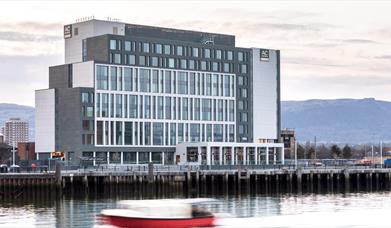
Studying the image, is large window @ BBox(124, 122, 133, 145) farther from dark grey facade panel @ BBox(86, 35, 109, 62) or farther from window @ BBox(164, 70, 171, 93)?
dark grey facade panel @ BBox(86, 35, 109, 62)

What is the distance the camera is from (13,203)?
393 ft

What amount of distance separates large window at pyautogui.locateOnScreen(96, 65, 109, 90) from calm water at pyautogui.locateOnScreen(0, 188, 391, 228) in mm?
54808

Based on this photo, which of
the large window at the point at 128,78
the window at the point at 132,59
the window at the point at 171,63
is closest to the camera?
the large window at the point at 128,78

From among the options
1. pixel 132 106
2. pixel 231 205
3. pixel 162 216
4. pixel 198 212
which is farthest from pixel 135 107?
pixel 162 216

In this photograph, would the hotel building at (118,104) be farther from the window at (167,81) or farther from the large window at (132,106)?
the large window at (132,106)

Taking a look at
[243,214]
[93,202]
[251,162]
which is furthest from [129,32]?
[243,214]

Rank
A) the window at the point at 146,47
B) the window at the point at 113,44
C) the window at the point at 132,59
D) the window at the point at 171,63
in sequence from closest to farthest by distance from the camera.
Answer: the window at the point at 113,44 → the window at the point at 132,59 → the window at the point at 146,47 → the window at the point at 171,63

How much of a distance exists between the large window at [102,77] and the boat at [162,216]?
123408mm

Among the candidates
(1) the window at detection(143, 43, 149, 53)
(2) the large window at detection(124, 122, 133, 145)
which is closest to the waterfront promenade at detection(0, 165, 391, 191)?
(2) the large window at detection(124, 122, 133, 145)

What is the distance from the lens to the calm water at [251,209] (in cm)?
5850

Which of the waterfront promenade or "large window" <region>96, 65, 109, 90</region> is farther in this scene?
"large window" <region>96, 65, 109, 90</region>

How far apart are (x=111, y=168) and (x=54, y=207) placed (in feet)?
135

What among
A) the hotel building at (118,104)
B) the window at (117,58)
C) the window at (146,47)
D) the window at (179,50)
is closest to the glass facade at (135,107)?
the hotel building at (118,104)

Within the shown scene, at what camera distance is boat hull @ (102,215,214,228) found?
212ft
